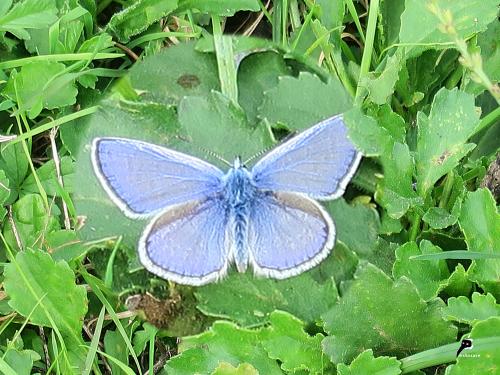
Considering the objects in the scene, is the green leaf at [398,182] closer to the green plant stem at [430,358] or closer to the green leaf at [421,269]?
the green leaf at [421,269]

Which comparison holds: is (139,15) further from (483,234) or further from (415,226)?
A: (483,234)

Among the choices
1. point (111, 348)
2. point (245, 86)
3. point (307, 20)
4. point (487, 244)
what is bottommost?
point (111, 348)

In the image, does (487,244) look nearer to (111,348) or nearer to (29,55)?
(111,348)

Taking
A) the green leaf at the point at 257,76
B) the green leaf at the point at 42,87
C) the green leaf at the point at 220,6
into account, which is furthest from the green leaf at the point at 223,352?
the green leaf at the point at 220,6

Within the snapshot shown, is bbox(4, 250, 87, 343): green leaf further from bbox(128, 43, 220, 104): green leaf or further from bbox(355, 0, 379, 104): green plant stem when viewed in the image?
bbox(355, 0, 379, 104): green plant stem

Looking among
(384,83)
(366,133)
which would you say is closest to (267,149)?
(366,133)

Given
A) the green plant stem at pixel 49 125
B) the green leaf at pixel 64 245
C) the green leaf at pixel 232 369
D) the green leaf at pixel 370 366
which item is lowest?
the green leaf at pixel 232 369

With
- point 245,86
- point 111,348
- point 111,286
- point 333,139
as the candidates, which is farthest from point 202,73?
point 111,348
